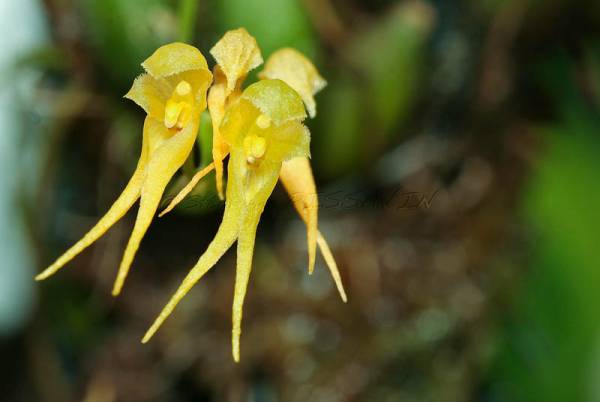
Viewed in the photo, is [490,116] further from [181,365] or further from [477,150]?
[181,365]

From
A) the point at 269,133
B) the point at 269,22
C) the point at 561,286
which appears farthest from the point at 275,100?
the point at 561,286

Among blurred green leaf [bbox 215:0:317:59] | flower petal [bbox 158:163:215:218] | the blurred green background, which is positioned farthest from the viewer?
the blurred green background

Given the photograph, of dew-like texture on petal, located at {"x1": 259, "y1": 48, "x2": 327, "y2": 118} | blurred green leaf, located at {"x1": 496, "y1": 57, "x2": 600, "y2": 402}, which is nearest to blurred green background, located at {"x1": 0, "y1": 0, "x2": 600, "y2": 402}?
blurred green leaf, located at {"x1": 496, "y1": 57, "x2": 600, "y2": 402}

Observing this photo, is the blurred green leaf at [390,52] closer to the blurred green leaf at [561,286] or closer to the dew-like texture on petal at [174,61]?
the blurred green leaf at [561,286]

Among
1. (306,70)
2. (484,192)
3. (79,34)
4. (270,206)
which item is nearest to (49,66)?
(79,34)

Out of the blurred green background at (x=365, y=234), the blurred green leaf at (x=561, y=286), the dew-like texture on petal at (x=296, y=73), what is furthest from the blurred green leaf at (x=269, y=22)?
the blurred green leaf at (x=561, y=286)

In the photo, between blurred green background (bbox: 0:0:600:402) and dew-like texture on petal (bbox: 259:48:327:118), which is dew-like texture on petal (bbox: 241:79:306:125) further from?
blurred green background (bbox: 0:0:600:402)

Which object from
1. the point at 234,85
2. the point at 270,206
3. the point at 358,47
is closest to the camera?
the point at 234,85

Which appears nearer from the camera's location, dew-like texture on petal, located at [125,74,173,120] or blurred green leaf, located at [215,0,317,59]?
dew-like texture on petal, located at [125,74,173,120]
